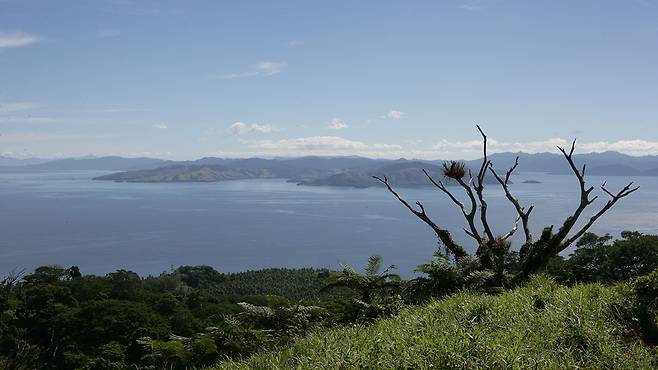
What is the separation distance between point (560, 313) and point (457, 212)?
16260 centimetres

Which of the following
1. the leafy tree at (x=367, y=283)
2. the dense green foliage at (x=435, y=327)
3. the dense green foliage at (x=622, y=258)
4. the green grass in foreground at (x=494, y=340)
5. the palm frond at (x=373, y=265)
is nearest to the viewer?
the green grass in foreground at (x=494, y=340)

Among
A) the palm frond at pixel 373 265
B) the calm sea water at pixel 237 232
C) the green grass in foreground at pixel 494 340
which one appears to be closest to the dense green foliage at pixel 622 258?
the palm frond at pixel 373 265

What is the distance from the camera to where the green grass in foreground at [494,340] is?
3281 millimetres

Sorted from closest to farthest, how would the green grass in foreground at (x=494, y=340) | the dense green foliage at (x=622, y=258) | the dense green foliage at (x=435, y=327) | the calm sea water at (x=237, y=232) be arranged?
the green grass in foreground at (x=494, y=340)
the dense green foliage at (x=435, y=327)
the dense green foliage at (x=622, y=258)
the calm sea water at (x=237, y=232)

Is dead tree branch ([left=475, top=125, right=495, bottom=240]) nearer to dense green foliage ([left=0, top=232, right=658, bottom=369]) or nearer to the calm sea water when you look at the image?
dense green foliage ([left=0, top=232, right=658, bottom=369])

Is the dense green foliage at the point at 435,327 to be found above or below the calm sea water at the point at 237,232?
above

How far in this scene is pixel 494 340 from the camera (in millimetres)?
3631

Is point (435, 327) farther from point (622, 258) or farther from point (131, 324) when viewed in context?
point (622, 258)

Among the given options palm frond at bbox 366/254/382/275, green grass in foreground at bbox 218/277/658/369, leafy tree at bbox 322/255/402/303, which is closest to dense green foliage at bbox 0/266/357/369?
leafy tree at bbox 322/255/402/303

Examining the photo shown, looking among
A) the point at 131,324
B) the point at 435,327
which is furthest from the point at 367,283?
the point at 131,324

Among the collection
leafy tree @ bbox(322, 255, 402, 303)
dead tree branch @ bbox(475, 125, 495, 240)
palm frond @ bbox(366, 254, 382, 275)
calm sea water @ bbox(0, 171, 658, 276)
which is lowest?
calm sea water @ bbox(0, 171, 658, 276)

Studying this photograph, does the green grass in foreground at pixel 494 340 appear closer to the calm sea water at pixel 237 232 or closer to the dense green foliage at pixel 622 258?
the dense green foliage at pixel 622 258

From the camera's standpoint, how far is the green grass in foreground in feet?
10.8

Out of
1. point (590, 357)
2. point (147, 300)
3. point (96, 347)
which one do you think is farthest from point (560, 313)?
point (147, 300)
